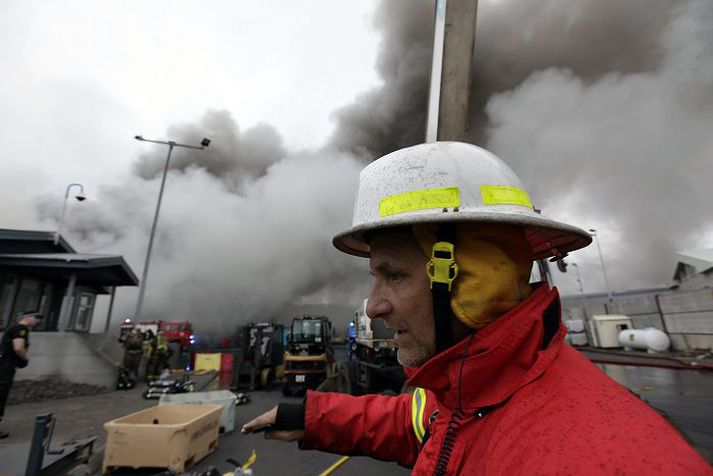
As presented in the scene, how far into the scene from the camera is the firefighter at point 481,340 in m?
0.64

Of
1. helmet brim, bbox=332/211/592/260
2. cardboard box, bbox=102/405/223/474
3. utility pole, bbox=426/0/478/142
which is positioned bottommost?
cardboard box, bbox=102/405/223/474

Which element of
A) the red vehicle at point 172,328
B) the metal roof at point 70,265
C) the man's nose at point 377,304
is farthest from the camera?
the red vehicle at point 172,328

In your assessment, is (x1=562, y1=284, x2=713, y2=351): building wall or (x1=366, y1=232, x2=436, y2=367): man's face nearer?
(x1=366, y1=232, x2=436, y2=367): man's face

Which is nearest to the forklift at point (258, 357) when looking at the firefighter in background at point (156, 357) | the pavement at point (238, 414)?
the pavement at point (238, 414)

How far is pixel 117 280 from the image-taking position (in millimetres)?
16719

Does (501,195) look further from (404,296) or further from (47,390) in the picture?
(47,390)

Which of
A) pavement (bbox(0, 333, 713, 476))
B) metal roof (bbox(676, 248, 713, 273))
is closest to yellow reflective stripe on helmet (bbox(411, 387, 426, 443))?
pavement (bbox(0, 333, 713, 476))

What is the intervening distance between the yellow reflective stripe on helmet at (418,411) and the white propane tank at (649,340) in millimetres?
17558

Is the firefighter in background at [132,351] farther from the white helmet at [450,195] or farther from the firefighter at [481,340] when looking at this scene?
the white helmet at [450,195]

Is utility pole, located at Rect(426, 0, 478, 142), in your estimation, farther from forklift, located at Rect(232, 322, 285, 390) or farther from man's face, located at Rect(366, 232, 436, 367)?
forklift, located at Rect(232, 322, 285, 390)

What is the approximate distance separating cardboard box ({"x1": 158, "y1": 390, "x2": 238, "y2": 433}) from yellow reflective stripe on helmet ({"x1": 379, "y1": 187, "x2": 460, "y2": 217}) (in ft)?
21.4

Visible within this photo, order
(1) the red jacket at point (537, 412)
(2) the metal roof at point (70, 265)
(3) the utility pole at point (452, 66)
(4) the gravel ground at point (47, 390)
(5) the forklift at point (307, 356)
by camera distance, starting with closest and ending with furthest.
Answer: (1) the red jacket at point (537, 412)
(3) the utility pole at point (452, 66)
(4) the gravel ground at point (47, 390)
(5) the forklift at point (307, 356)
(2) the metal roof at point (70, 265)

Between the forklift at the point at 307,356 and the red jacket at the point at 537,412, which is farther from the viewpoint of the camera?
the forklift at the point at 307,356

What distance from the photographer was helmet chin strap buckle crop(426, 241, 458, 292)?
3.47 ft
